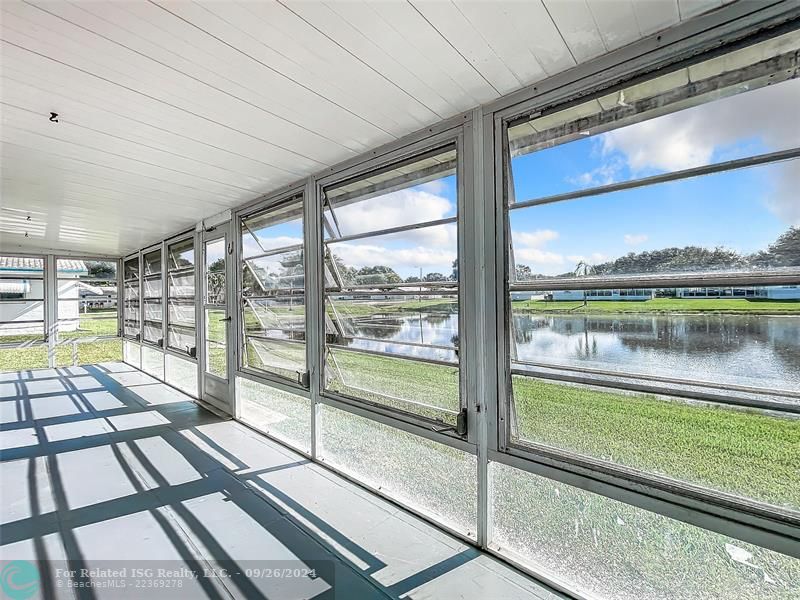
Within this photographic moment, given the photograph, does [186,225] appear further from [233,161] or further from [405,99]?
[405,99]

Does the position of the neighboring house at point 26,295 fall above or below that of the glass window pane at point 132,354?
above

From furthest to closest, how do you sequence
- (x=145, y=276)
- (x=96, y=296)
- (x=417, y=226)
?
1. (x=96, y=296)
2. (x=145, y=276)
3. (x=417, y=226)

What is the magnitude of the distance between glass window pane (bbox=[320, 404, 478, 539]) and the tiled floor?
119mm

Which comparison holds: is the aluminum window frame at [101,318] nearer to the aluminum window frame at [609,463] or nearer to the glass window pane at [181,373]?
the glass window pane at [181,373]

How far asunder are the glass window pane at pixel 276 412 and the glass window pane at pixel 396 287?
54cm

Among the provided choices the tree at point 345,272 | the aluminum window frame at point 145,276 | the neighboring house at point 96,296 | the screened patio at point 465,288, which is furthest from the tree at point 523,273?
the neighboring house at point 96,296

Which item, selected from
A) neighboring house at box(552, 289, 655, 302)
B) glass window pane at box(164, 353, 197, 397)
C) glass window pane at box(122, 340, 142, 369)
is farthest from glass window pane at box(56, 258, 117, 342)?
neighboring house at box(552, 289, 655, 302)

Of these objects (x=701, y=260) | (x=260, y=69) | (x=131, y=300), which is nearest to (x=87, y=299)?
(x=131, y=300)

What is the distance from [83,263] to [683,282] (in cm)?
942

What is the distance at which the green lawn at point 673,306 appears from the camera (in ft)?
4.04

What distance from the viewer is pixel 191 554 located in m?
1.94

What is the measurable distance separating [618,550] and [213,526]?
204cm

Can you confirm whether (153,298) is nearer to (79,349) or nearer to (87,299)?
(87,299)

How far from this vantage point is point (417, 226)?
7.61ft
